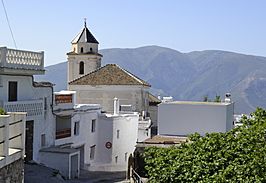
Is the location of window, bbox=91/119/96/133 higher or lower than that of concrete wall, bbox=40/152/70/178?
higher

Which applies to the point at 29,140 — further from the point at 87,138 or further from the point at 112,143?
the point at 112,143

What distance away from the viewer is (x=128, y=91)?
150 feet

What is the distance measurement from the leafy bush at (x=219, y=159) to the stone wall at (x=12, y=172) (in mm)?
6044

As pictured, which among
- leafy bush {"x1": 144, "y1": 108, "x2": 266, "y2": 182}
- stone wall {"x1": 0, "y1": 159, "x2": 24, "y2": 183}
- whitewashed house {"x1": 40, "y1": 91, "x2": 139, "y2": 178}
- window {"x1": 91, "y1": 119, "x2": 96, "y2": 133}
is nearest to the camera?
stone wall {"x1": 0, "y1": 159, "x2": 24, "y2": 183}

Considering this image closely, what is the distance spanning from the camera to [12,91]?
2509cm

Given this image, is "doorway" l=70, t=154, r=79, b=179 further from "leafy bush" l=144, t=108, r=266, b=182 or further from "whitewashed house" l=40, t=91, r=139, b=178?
"leafy bush" l=144, t=108, r=266, b=182

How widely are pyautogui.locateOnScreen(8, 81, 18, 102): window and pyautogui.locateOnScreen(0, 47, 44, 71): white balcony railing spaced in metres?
0.91

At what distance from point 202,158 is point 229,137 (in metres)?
1.20

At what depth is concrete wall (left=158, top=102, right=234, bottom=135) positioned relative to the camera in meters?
34.6

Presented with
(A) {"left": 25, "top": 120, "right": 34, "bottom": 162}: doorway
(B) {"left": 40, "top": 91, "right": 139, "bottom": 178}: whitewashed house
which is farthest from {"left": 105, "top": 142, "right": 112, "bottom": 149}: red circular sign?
(A) {"left": 25, "top": 120, "right": 34, "bottom": 162}: doorway

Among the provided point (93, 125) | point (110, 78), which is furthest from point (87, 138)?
point (110, 78)

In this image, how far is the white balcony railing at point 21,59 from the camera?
77.0 ft

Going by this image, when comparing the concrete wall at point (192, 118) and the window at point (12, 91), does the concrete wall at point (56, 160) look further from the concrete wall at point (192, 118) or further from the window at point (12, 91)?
the concrete wall at point (192, 118)

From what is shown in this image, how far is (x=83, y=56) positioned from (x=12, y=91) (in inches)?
1175
